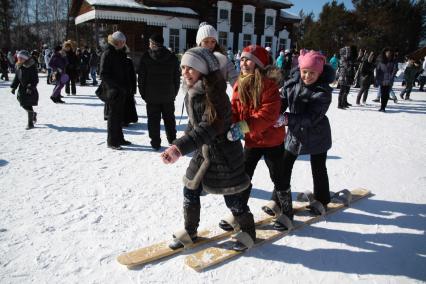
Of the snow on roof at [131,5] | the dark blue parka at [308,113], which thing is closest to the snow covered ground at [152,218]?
the dark blue parka at [308,113]

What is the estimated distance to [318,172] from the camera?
309 centimetres

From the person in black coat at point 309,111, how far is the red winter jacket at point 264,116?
0.13 m

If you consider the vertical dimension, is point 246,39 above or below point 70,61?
above

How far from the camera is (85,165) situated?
14.7ft

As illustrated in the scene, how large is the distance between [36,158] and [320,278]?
416cm

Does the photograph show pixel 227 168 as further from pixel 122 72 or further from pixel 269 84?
pixel 122 72

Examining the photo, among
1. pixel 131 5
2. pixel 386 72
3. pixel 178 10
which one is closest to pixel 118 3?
pixel 131 5

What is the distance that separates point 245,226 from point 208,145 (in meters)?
0.78

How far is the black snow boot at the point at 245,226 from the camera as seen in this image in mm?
2521

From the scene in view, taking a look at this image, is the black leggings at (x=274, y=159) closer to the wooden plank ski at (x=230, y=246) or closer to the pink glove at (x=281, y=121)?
the pink glove at (x=281, y=121)

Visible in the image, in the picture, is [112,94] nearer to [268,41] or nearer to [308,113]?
[308,113]

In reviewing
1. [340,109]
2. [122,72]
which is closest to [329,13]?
[340,109]

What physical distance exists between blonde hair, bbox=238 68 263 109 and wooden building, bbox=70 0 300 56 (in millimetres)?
21113

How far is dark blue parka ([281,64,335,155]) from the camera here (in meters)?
2.66
